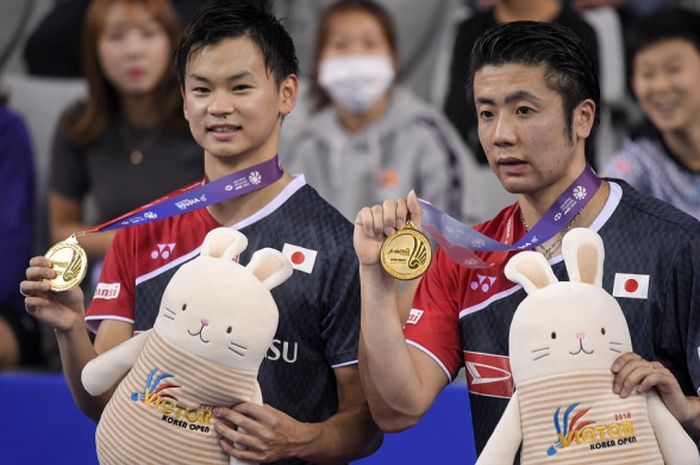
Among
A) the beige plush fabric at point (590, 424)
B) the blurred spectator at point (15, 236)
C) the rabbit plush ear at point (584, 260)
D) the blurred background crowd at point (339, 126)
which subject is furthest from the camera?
the blurred background crowd at point (339, 126)

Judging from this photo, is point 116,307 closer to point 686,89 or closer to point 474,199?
point 474,199

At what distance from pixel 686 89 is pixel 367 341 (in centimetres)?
232

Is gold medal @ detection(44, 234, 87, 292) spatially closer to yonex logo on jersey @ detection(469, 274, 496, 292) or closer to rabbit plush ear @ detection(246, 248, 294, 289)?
rabbit plush ear @ detection(246, 248, 294, 289)

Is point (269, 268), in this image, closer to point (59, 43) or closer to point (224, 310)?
point (224, 310)

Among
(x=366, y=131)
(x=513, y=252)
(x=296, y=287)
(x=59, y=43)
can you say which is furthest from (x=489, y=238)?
(x=59, y=43)

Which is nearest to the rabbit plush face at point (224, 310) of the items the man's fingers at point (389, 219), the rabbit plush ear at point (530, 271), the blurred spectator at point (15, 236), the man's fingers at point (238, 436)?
the man's fingers at point (238, 436)

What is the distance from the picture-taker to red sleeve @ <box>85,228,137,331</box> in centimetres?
319

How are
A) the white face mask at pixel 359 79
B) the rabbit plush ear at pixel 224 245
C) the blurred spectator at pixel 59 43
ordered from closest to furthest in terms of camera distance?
the rabbit plush ear at pixel 224 245 < the white face mask at pixel 359 79 < the blurred spectator at pixel 59 43

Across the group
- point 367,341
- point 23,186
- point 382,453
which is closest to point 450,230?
point 367,341

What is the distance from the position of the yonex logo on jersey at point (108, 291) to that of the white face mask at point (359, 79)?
6.75ft

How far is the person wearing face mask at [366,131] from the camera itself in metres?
4.93

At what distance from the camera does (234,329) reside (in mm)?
2793

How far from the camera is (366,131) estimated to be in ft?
16.7

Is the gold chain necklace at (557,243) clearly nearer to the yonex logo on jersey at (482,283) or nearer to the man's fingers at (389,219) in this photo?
the yonex logo on jersey at (482,283)
